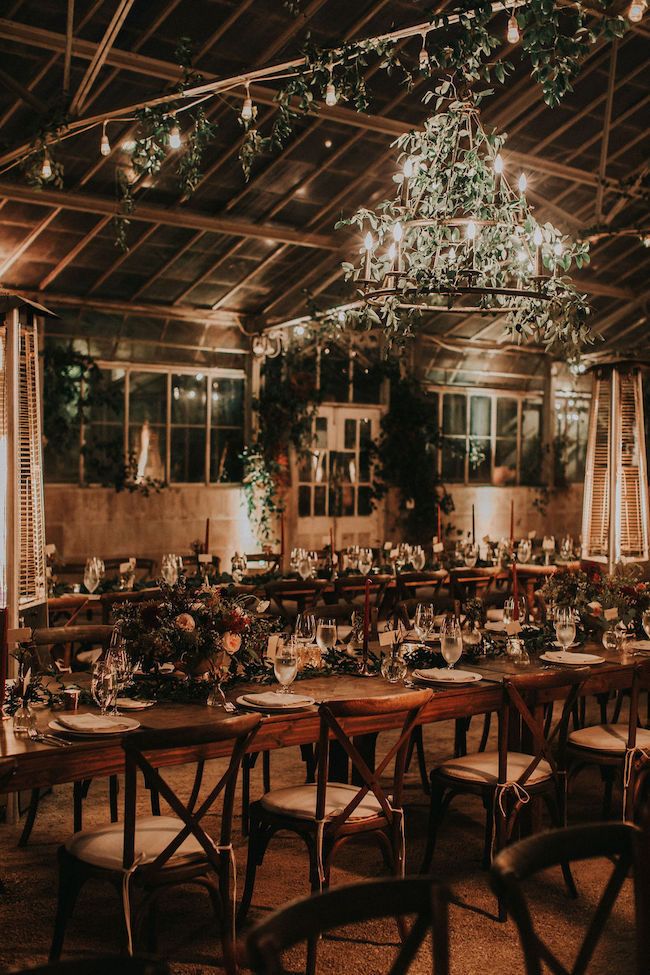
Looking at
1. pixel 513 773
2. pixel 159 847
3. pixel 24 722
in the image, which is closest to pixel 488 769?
pixel 513 773

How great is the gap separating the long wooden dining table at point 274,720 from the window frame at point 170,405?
715cm

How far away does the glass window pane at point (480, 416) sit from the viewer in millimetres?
15579

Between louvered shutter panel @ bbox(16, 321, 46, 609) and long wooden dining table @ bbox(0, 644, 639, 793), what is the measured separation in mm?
2102

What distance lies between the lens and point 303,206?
1165 cm

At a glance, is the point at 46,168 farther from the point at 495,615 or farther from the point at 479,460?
the point at 479,460

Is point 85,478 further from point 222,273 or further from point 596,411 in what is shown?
point 596,411

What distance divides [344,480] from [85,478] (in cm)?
347

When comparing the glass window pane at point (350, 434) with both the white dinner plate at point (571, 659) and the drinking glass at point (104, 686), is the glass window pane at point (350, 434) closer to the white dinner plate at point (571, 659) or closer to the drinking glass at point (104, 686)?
the white dinner plate at point (571, 659)

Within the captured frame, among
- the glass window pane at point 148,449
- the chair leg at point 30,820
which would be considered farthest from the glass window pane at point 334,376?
the chair leg at point 30,820

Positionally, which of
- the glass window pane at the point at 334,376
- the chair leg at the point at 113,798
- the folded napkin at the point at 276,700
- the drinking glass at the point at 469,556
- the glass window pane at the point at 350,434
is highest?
the glass window pane at the point at 334,376

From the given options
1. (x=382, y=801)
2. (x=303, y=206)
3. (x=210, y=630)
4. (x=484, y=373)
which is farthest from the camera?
(x=484, y=373)

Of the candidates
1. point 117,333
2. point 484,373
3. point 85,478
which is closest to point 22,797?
point 85,478

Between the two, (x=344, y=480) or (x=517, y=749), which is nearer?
→ (x=517, y=749)

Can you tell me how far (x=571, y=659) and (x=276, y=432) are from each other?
8.06m
